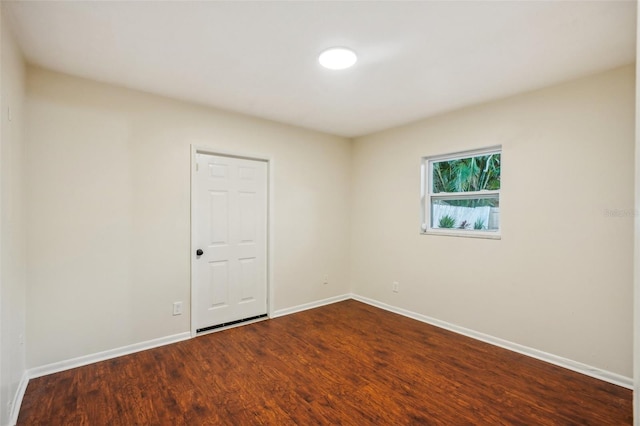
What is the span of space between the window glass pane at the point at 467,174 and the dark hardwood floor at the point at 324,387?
161 centimetres

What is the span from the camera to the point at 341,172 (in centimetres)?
452

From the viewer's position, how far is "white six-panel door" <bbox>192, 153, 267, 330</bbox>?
3.25 metres

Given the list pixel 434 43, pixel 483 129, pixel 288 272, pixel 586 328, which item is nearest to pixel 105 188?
pixel 288 272

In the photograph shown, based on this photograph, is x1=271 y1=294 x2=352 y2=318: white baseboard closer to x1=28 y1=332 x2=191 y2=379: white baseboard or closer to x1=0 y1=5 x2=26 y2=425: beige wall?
x1=28 y1=332 x2=191 y2=379: white baseboard

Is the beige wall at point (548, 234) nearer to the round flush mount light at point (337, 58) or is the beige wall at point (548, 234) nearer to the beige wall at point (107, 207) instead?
the round flush mount light at point (337, 58)

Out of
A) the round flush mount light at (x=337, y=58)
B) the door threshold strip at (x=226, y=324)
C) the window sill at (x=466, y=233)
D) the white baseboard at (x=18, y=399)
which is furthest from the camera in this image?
the door threshold strip at (x=226, y=324)

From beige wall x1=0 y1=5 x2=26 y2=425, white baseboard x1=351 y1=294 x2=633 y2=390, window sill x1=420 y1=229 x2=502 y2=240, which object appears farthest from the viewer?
window sill x1=420 y1=229 x2=502 y2=240

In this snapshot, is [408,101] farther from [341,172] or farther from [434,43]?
[341,172]

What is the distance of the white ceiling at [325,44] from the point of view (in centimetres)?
172

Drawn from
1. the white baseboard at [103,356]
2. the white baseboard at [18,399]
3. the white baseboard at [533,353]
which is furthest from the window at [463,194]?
the white baseboard at [18,399]

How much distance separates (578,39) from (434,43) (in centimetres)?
92

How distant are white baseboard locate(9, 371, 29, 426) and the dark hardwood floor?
0.12 ft

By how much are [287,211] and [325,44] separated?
223 centimetres

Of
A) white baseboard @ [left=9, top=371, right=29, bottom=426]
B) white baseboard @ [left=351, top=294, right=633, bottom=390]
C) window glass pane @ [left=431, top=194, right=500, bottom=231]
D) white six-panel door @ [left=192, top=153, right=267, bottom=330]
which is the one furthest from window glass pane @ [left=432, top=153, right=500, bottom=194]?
white baseboard @ [left=9, top=371, right=29, bottom=426]
